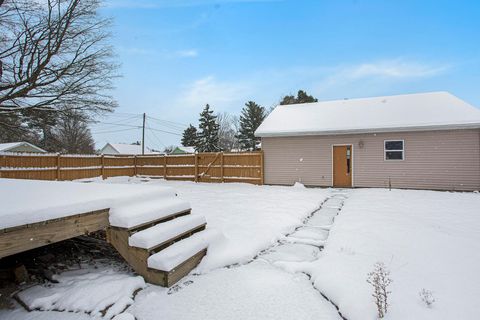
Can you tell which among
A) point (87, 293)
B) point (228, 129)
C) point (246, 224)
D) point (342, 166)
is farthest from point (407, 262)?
point (228, 129)

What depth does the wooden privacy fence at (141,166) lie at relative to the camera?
9.76 meters

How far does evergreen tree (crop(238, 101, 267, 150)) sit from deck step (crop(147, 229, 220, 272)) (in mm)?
28555

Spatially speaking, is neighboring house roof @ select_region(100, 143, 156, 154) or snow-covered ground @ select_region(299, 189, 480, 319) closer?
snow-covered ground @ select_region(299, 189, 480, 319)

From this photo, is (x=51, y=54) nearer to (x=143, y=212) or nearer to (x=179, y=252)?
(x=143, y=212)

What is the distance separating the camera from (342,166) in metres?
11.4

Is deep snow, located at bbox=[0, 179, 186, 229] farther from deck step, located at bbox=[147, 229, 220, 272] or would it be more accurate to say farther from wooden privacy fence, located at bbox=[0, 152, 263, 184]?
wooden privacy fence, located at bbox=[0, 152, 263, 184]

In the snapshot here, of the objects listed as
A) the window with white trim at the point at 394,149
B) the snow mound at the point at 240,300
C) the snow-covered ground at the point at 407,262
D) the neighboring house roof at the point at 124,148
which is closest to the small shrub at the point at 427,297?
the snow-covered ground at the point at 407,262

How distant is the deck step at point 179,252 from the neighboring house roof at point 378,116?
9.19 meters

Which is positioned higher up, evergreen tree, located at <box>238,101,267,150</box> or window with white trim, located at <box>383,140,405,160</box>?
evergreen tree, located at <box>238,101,267,150</box>

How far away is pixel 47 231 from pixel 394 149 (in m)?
Result: 11.8

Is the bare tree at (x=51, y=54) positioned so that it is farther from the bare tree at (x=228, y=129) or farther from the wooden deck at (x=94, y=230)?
the bare tree at (x=228, y=129)

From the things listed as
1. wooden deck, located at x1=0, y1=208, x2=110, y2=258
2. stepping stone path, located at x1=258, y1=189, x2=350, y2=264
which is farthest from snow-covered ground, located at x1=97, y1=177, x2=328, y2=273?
wooden deck, located at x1=0, y1=208, x2=110, y2=258

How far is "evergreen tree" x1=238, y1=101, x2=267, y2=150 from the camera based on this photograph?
3177 cm

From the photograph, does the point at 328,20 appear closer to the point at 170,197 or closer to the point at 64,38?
the point at 64,38
